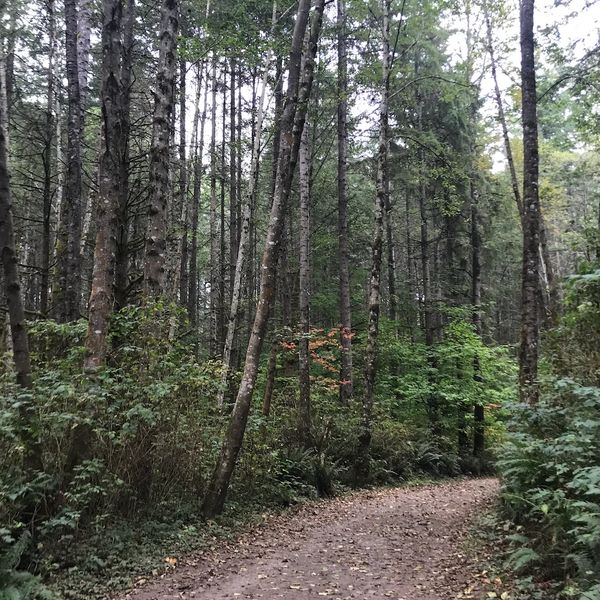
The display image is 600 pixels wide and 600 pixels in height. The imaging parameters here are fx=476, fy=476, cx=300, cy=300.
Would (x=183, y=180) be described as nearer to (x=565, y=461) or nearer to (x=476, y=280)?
(x=476, y=280)

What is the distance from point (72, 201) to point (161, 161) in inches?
126

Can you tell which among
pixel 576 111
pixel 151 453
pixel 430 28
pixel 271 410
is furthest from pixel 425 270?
pixel 151 453

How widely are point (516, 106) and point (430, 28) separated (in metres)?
7.61

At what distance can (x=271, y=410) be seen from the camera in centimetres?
1213

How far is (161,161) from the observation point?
7852 millimetres

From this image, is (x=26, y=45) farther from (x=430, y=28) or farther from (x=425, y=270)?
(x=425, y=270)

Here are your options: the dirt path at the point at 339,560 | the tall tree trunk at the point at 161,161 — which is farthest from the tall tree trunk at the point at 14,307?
the tall tree trunk at the point at 161,161

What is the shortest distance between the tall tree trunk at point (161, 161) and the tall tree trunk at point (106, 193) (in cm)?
99

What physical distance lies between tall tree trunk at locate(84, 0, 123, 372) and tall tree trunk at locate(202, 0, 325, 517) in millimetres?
2177

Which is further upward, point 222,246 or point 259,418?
point 222,246

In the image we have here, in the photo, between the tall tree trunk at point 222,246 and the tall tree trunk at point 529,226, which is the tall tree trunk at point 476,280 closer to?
the tall tree trunk at point 529,226

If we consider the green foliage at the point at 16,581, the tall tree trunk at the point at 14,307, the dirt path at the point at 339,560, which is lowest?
the dirt path at the point at 339,560

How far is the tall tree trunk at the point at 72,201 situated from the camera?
933 centimetres

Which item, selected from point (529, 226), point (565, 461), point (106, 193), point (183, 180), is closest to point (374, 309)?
point (529, 226)
